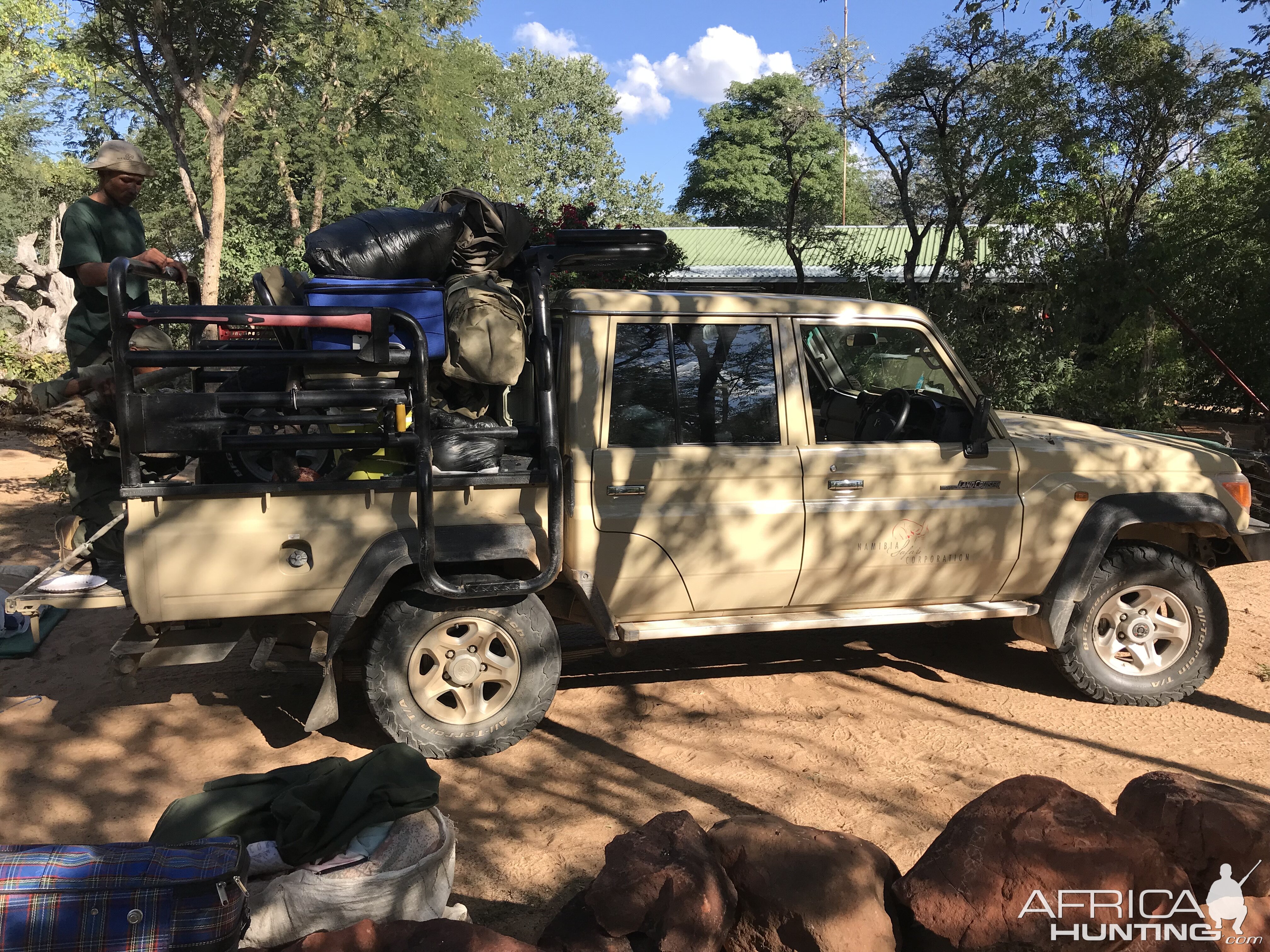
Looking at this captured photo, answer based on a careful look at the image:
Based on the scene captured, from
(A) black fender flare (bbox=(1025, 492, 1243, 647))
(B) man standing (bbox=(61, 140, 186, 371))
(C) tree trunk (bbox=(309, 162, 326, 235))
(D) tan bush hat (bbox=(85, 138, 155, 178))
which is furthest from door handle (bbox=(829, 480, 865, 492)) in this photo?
(C) tree trunk (bbox=(309, 162, 326, 235))

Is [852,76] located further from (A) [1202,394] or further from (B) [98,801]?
(B) [98,801]

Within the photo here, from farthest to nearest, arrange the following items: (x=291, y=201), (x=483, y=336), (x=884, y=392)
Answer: (x=291, y=201), (x=884, y=392), (x=483, y=336)

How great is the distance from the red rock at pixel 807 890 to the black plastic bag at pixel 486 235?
9.15ft

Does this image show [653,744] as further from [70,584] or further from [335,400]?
[70,584]

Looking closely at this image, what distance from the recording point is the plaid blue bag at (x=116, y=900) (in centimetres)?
219

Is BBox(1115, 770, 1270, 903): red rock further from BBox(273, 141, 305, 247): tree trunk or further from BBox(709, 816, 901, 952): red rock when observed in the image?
BBox(273, 141, 305, 247): tree trunk

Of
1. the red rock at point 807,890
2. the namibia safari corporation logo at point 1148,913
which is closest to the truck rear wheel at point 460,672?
the red rock at point 807,890

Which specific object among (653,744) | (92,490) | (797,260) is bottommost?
(653,744)

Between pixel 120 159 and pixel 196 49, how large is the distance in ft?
38.8

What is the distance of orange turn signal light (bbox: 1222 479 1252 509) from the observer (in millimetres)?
4785

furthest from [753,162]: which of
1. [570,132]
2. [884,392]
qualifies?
[884,392]

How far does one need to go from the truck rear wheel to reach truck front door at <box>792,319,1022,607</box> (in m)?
1.27

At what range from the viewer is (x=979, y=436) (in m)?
4.53

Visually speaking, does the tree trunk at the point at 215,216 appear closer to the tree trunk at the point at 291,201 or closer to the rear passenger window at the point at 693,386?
the tree trunk at the point at 291,201
